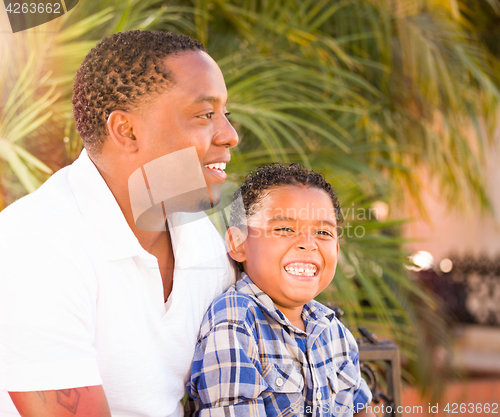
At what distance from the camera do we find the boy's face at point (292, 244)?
1.16 m

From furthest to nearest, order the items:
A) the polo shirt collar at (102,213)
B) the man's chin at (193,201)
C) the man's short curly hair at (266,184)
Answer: the man's short curly hair at (266,184), the man's chin at (193,201), the polo shirt collar at (102,213)

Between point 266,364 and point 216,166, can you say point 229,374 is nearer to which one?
point 266,364

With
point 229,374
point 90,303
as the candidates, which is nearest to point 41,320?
point 90,303

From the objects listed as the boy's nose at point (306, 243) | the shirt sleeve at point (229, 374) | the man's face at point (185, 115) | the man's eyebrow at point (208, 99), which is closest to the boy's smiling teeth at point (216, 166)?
the man's face at point (185, 115)

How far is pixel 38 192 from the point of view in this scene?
101cm

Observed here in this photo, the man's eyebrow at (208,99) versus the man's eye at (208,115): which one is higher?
the man's eyebrow at (208,99)

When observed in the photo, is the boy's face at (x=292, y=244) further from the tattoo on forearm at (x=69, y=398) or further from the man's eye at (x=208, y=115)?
the tattoo on forearm at (x=69, y=398)

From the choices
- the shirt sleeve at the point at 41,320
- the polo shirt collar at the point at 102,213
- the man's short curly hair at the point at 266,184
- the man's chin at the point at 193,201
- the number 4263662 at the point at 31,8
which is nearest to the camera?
the shirt sleeve at the point at 41,320

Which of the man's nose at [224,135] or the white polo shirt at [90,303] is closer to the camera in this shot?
the white polo shirt at [90,303]

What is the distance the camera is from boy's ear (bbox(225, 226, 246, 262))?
1.25m

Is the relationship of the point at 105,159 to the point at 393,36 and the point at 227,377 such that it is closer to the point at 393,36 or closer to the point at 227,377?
the point at 227,377

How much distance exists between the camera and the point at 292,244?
3.80ft

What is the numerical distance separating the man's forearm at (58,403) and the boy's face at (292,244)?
0.49 meters

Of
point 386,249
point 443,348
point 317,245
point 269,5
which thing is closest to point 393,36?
point 269,5
